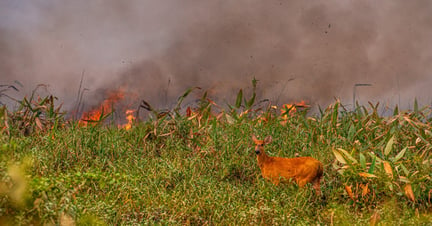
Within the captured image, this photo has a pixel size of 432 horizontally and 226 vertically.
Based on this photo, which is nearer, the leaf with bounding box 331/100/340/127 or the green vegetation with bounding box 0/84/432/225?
the green vegetation with bounding box 0/84/432/225

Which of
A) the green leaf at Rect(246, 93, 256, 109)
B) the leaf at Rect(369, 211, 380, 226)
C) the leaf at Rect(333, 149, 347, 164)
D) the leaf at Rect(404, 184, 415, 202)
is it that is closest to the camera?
the leaf at Rect(369, 211, 380, 226)

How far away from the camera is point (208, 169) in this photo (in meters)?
5.27

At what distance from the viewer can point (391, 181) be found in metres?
4.69

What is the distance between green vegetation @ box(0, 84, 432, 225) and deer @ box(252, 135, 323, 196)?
0.31 feet

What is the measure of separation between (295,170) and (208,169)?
105 centimetres

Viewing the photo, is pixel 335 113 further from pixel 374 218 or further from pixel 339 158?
pixel 374 218

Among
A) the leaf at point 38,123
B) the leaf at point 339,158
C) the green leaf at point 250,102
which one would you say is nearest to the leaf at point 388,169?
the leaf at point 339,158

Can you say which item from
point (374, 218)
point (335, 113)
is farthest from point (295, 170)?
point (335, 113)

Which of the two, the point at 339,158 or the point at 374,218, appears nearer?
the point at 374,218

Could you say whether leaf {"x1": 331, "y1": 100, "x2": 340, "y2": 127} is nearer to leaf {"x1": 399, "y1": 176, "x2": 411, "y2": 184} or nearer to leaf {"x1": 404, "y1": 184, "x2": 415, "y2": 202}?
leaf {"x1": 399, "y1": 176, "x2": 411, "y2": 184}

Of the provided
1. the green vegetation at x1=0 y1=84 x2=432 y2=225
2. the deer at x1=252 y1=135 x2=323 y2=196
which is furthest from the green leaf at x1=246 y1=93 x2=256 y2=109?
the deer at x1=252 y1=135 x2=323 y2=196

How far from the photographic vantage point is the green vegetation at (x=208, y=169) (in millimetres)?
3816

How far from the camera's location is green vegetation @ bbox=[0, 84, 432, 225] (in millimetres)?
3816

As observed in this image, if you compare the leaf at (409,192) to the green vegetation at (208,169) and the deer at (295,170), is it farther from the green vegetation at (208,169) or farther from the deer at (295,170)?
the deer at (295,170)
